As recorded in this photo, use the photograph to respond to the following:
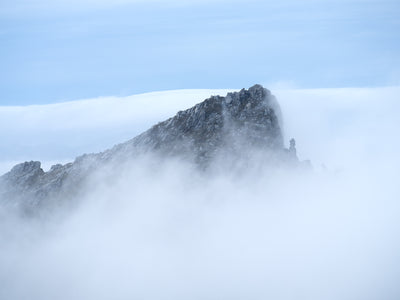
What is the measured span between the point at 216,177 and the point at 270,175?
71.5 feet

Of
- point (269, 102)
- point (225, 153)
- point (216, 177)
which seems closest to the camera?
point (269, 102)

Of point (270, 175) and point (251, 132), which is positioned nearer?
point (251, 132)

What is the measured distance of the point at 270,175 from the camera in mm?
199125

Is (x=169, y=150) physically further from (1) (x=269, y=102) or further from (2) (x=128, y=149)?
(1) (x=269, y=102)

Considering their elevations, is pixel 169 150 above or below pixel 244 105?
below

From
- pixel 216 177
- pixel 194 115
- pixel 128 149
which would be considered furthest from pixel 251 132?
pixel 128 149

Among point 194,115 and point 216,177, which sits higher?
point 194,115

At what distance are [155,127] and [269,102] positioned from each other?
41.5 m

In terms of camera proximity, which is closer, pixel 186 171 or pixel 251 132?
pixel 251 132

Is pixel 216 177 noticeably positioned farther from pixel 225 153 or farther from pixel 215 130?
pixel 215 130

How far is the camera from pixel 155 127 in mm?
Answer: 182625

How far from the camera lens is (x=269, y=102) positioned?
167375mm

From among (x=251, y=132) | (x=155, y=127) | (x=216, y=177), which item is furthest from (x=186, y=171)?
(x=251, y=132)

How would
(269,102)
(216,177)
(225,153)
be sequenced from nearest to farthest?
1. (269,102)
2. (225,153)
3. (216,177)
